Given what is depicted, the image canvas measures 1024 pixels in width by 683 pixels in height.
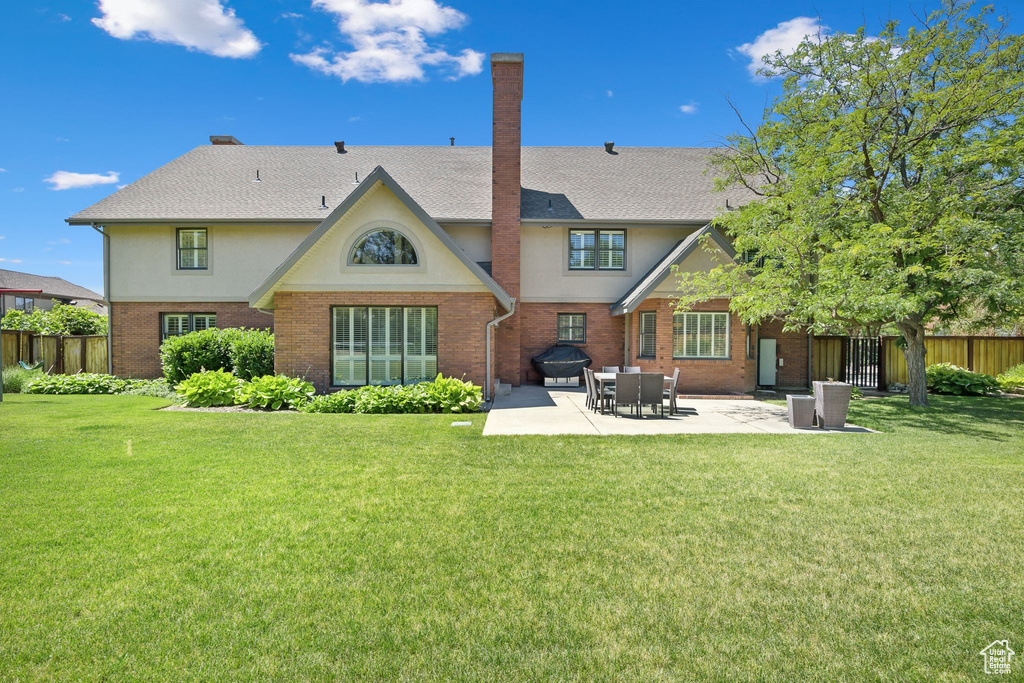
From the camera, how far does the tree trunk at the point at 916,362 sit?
13.9 m

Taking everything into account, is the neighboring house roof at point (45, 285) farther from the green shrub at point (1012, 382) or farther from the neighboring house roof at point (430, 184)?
the green shrub at point (1012, 382)

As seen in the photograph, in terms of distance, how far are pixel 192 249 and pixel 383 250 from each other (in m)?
9.24

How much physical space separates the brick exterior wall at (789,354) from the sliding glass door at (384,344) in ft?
40.1

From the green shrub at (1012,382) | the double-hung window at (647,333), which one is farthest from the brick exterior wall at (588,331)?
the green shrub at (1012,382)

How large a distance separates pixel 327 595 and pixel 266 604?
0.39m

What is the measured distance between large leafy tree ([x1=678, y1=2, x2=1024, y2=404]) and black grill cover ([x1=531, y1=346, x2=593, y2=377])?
537 centimetres

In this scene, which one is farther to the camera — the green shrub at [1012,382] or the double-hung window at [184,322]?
the double-hung window at [184,322]

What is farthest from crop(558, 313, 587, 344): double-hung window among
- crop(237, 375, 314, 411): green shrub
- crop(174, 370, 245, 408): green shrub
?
crop(174, 370, 245, 408): green shrub

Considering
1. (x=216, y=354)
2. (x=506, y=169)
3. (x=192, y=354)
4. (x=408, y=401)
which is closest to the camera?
(x=408, y=401)

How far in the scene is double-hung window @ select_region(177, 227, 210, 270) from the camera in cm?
1900

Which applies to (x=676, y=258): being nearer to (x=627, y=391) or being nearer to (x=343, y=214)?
(x=627, y=391)

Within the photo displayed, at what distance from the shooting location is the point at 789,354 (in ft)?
63.1

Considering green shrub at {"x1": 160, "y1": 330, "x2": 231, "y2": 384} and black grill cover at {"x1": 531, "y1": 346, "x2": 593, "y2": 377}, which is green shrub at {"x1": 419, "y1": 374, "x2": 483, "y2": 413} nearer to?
black grill cover at {"x1": 531, "y1": 346, "x2": 593, "y2": 377}

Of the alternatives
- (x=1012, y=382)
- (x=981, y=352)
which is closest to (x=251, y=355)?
(x=1012, y=382)
